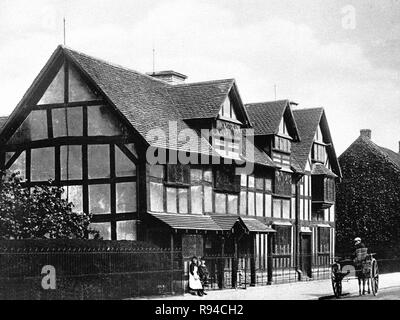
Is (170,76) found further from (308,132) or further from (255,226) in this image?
(255,226)

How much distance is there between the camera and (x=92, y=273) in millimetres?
23188

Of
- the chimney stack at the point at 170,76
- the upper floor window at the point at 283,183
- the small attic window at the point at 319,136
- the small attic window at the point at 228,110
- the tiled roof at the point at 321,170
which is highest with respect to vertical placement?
the chimney stack at the point at 170,76

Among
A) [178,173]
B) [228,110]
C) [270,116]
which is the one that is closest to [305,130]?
[270,116]

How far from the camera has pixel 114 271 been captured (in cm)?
2398

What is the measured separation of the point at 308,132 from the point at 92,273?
2243 centimetres

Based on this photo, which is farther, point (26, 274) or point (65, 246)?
point (65, 246)

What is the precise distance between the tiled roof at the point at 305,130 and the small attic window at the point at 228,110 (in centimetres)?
793

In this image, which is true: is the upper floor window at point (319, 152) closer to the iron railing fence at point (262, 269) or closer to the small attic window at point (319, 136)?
the small attic window at point (319, 136)

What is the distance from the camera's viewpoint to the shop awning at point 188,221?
27922 mm

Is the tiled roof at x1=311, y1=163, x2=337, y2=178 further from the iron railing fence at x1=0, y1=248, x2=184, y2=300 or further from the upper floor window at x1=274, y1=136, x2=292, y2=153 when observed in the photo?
the iron railing fence at x1=0, y1=248, x2=184, y2=300

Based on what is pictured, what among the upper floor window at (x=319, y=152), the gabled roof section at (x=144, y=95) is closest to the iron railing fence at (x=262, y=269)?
the gabled roof section at (x=144, y=95)

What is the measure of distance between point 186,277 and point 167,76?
13.2 meters
